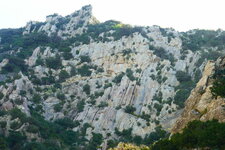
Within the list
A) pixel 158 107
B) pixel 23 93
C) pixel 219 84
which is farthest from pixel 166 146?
pixel 23 93

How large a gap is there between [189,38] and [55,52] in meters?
43.6

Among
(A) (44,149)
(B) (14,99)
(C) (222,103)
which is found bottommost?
(A) (44,149)

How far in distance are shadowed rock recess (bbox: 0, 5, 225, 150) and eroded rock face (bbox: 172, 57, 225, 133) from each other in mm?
234

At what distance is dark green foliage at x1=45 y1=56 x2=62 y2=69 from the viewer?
106250mm

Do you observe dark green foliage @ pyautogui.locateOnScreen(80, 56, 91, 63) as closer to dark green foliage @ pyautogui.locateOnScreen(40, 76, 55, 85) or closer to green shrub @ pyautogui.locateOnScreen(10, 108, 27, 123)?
dark green foliage @ pyautogui.locateOnScreen(40, 76, 55, 85)

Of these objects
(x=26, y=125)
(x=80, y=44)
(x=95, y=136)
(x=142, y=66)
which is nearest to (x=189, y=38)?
(x=142, y=66)

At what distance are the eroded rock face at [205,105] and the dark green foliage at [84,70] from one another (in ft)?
156

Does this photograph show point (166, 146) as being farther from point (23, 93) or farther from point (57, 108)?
point (23, 93)

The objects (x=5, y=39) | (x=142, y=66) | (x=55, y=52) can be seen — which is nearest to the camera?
(x=142, y=66)

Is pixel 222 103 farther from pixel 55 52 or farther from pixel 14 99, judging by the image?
pixel 55 52

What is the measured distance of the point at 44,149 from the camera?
66.9 m

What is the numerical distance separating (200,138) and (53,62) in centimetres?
7575

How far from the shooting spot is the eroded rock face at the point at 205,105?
141 feet

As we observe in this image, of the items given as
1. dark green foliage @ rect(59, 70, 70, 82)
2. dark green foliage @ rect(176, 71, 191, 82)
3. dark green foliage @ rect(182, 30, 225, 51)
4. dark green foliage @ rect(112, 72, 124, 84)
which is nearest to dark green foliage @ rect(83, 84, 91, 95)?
dark green foliage @ rect(112, 72, 124, 84)
